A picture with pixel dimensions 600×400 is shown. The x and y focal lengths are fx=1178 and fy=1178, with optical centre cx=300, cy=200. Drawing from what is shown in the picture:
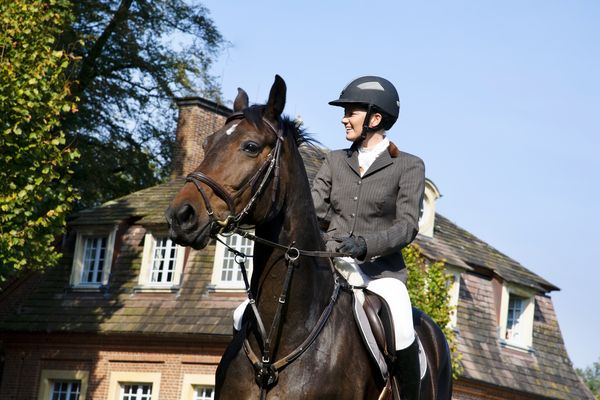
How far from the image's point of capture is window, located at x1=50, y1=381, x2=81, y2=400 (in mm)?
35406

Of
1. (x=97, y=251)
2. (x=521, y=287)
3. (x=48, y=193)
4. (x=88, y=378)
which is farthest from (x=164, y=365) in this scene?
(x=521, y=287)

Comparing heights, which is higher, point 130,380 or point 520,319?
point 520,319

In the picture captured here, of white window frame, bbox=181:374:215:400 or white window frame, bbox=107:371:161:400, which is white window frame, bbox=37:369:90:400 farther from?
white window frame, bbox=181:374:215:400

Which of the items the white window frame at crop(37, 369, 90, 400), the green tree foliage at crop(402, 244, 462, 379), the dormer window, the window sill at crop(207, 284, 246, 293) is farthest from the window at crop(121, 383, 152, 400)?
the dormer window

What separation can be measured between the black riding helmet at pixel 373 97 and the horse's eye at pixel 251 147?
55.6 inches

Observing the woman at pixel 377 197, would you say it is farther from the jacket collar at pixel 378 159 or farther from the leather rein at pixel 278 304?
the leather rein at pixel 278 304

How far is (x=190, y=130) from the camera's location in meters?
38.8

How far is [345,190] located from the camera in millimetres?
8922

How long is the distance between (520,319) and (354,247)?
32.3 meters

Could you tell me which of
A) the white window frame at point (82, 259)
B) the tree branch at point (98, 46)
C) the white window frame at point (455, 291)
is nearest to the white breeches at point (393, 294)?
the white window frame at point (455, 291)

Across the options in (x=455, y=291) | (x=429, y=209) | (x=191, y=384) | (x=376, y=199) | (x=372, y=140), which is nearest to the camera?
(x=376, y=199)

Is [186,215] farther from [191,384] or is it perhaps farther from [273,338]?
[191,384]

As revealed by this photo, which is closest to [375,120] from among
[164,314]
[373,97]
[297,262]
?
[373,97]

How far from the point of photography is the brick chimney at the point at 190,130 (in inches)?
1523
